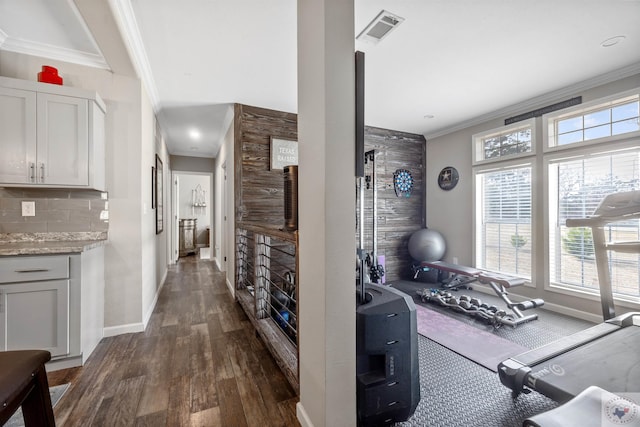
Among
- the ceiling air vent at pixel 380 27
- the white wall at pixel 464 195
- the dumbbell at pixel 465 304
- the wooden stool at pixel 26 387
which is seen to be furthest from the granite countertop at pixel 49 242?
the white wall at pixel 464 195

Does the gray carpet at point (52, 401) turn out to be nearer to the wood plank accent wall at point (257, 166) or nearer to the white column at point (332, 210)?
the white column at point (332, 210)

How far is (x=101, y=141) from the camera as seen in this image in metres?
2.46

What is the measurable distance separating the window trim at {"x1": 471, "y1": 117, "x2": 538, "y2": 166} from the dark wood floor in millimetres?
4020

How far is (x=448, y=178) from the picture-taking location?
4.65 metres

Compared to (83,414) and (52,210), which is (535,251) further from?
(52,210)

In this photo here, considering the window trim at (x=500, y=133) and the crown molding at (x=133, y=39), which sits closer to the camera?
the crown molding at (x=133, y=39)

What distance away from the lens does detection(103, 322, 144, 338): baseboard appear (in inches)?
99.4

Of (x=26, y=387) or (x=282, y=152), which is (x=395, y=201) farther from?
(x=26, y=387)

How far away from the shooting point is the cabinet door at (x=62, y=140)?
7.04ft

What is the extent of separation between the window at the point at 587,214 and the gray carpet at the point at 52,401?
4.93m

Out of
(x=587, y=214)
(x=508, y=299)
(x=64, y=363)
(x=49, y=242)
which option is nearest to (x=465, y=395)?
(x=508, y=299)

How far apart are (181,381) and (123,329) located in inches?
48.0

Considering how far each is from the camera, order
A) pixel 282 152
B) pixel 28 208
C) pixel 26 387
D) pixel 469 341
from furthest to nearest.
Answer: pixel 282 152, pixel 469 341, pixel 28 208, pixel 26 387

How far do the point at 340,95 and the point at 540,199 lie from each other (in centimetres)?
361
